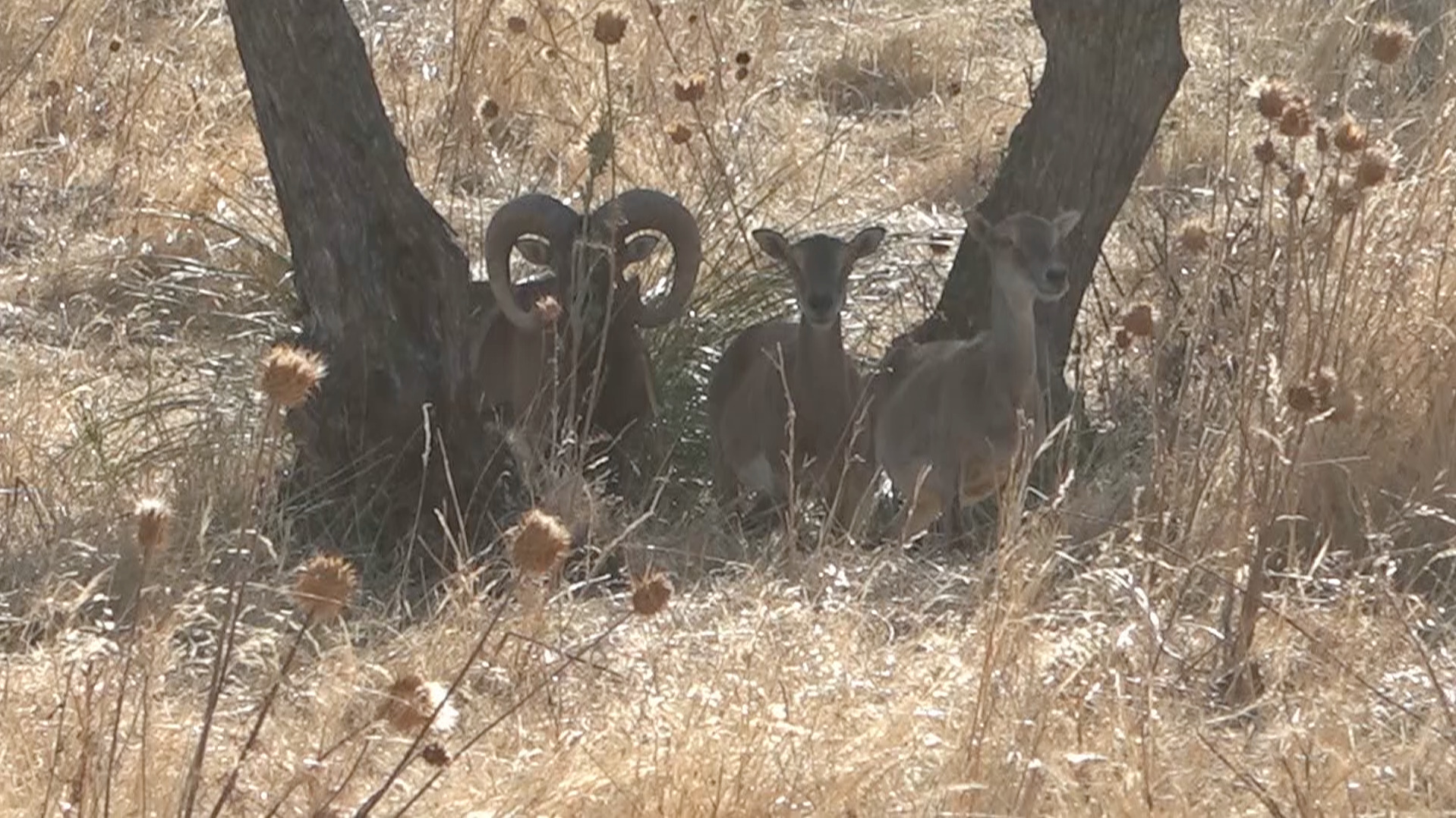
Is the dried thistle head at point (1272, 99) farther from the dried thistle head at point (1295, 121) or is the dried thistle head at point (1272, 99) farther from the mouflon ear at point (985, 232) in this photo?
the mouflon ear at point (985, 232)

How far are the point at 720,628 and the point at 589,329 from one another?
2520 mm

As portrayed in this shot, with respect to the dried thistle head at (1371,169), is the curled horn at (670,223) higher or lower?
lower

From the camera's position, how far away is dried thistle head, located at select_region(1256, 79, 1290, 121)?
5977 mm

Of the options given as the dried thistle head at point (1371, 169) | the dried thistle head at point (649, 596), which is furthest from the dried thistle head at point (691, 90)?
the dried thistle head at point (649, 596)

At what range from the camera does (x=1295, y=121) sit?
5875mm

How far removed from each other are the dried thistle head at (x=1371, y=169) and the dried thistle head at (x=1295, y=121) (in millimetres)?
134

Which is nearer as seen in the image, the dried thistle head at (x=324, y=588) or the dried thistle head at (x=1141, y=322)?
the dried thistle head at (x=324, y=588)

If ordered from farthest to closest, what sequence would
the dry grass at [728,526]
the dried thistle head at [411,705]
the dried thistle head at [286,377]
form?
1. the dry grass at [728,526]
2. the dried thistle head at [411,705]
3. the dried thistle head at [286,377]

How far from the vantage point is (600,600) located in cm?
680

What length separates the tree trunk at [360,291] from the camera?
7.25 metres

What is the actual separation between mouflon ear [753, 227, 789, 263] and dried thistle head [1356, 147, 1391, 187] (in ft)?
8.54

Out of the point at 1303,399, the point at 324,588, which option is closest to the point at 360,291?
the point at 1303,399

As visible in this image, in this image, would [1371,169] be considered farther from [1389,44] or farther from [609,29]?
[609,29]

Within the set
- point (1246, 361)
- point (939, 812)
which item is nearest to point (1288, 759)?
point (939, 812)
